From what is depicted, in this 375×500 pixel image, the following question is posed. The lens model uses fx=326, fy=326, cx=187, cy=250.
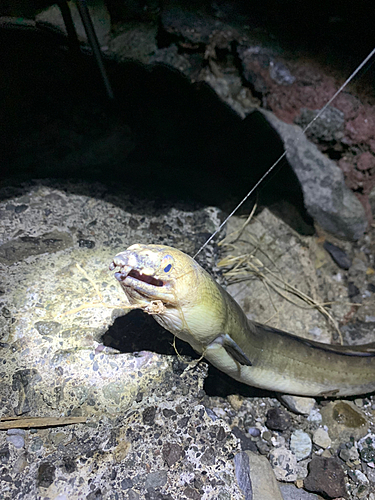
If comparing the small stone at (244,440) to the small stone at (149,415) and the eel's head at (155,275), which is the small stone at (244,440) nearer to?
the small stone at (149,415)

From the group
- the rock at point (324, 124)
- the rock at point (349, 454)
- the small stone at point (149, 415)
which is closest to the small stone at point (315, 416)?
the rock at point (349, 454)

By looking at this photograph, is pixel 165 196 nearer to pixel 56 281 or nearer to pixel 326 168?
pixel 56 281

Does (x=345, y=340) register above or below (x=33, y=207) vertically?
above

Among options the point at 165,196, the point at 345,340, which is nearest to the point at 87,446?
the point at 165,196

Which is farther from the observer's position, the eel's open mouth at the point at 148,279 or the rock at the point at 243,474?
the rock at the point at 243,474

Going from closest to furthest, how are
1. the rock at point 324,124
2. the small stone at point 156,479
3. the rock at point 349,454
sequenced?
the small stone at point 156,479
the rock at point 349,454
the rock at point 324,124
